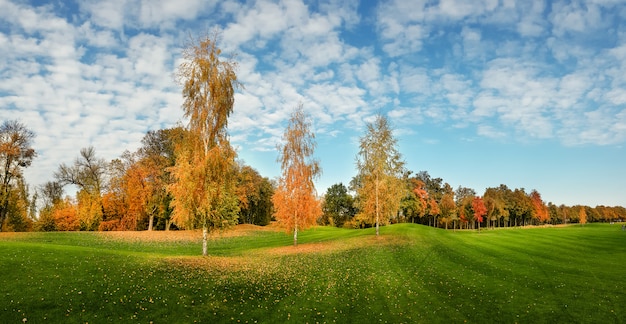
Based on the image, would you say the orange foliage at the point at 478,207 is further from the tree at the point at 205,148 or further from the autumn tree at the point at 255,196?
the tree at the point at 205,148

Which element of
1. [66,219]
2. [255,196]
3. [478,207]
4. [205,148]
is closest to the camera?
[205,148]

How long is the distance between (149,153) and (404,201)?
63.9 m

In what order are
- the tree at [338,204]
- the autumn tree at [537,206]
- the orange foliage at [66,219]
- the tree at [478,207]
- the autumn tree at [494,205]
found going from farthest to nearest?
1. the autumn tree at [537,206]
2. the tree at [338,204]
3. the autumn tree at [494,205]
4. the tree at [478,207]
5. the orange foliage at [66,219]

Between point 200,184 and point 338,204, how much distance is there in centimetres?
8901

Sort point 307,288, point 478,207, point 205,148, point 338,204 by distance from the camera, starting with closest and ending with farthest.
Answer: point 307,288
point 205,148
point 478,207
point 338,204

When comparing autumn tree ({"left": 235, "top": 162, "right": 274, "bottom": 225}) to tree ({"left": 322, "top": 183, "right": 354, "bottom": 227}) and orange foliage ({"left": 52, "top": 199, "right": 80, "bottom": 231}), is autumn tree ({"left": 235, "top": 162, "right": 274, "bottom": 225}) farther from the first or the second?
orange foliage ({"left": 52, "top": 199, "right": 80, "bottom": 231})

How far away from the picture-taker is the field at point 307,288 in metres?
15.0

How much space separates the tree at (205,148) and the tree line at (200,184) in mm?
88

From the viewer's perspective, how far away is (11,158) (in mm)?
55031

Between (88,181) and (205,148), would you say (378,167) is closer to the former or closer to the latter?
(205,148)

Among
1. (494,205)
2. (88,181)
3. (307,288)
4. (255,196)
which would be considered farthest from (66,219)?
(494,205)

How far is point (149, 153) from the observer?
2692 inches

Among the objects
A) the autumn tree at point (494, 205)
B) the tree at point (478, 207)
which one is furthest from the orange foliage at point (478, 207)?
the autumn tree at point (494, 205)

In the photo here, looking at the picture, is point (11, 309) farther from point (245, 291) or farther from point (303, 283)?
point (303, 283)
